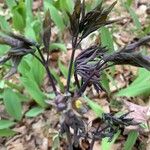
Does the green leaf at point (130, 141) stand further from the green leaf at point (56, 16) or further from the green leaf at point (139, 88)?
the green leaf at point (56, 16)

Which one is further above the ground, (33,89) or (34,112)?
(33,89)

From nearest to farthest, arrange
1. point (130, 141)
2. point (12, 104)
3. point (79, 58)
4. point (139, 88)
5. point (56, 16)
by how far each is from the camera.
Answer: point (79, 58) → point (130, 141) → point (139, 88) → point (12, 104) → point (56, 16)

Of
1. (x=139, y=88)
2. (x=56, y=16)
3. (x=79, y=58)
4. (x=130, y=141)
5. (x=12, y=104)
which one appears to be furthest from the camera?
(x=56, y=16)

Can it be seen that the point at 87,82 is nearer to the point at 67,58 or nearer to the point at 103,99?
the point at 103,99

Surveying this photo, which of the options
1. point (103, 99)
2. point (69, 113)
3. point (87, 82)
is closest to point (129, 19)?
point (103, 99)

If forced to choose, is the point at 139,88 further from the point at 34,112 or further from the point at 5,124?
the point at 5,124

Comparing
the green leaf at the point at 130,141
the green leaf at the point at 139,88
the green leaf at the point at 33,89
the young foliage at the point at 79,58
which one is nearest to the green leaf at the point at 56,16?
the green leaf at the point at 33,89

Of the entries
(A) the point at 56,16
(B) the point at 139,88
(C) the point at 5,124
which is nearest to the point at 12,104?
(C) the point at 5,124
